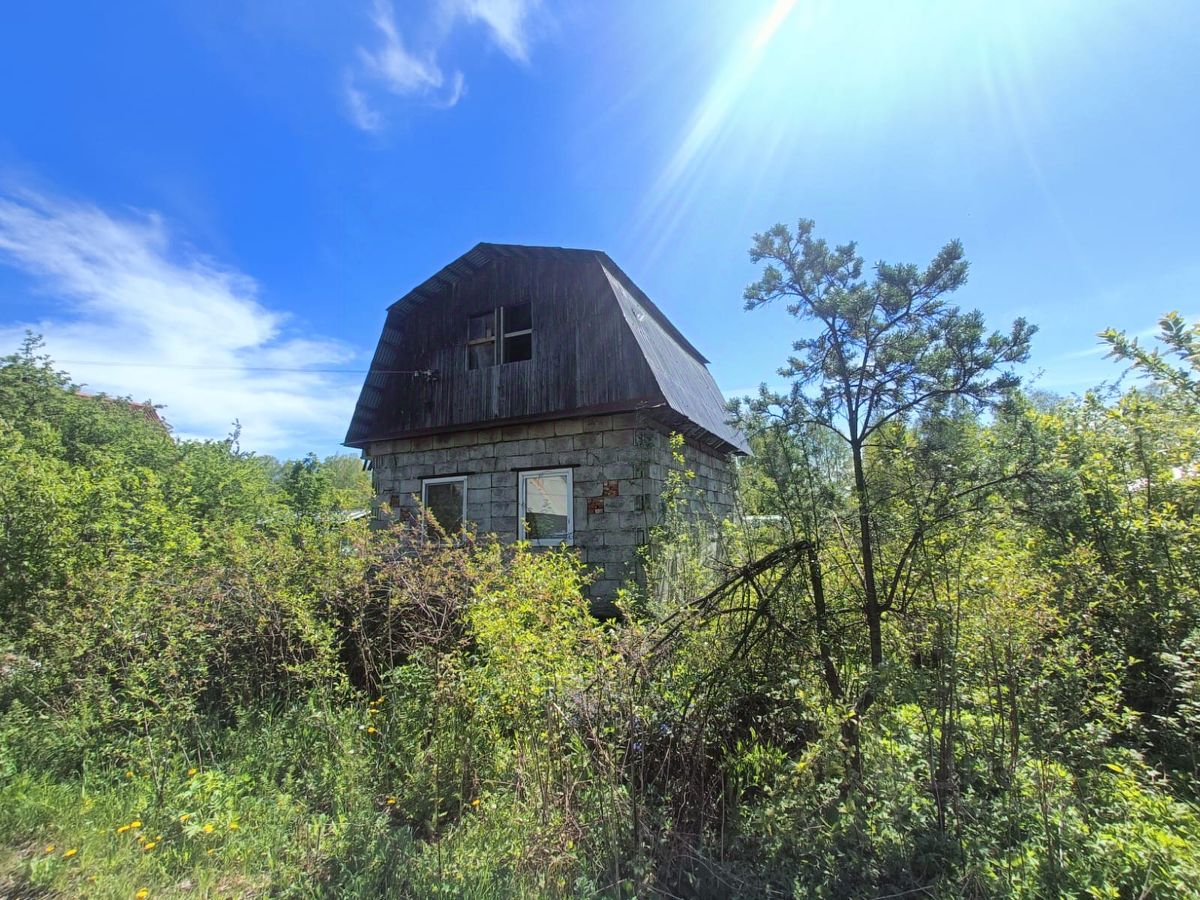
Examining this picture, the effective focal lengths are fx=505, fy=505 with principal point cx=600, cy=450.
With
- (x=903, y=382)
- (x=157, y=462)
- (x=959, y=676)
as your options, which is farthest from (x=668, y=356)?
(x=157, y=462)

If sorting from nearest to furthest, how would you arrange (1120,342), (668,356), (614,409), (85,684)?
(1120,342)
(85,684)
(614,409)
(668,356)

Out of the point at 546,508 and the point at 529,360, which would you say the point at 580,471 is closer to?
the point at 546,508

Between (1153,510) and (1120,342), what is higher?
(1120,342)

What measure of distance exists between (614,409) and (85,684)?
6055 millimetres

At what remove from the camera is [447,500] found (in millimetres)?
9039

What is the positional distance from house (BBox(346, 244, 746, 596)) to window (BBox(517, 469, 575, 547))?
2 cm

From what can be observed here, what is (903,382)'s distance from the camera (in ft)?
9.66

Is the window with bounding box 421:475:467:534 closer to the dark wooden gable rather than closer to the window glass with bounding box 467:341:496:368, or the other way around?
the dark wooden gable

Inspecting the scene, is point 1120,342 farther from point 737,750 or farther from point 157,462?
point 157,462

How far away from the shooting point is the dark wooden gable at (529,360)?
7.92 metres

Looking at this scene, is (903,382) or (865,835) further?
(903,382)

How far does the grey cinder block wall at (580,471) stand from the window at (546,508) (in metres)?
0.13

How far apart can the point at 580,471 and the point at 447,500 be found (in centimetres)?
271

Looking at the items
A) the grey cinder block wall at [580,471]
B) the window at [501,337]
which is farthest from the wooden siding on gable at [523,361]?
the grey cinder block wall at [580,471]
